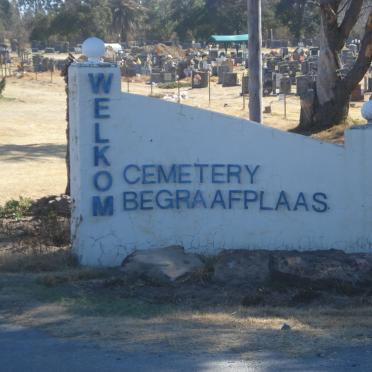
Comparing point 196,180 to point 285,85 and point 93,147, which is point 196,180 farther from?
point 285,85

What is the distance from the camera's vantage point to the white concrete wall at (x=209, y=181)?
9.31 metres

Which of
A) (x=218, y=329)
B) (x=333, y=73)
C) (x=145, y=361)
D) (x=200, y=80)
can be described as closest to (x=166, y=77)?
(x=200, y=80)

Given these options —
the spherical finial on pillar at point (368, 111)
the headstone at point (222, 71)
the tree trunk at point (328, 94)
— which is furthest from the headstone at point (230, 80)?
the spherical finial on pillar at point (368, 111)

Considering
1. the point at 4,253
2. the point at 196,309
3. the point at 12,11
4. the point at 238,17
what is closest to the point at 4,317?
the point at 196,309

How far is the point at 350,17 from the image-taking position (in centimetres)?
2094

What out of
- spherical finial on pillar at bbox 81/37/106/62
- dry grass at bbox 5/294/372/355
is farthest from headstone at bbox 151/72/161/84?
dry grass at bbox 5/294/372/355

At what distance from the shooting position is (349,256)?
8586 millimetres

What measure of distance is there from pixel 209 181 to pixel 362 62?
41.4ft

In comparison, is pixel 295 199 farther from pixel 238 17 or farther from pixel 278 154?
pixel 238 17

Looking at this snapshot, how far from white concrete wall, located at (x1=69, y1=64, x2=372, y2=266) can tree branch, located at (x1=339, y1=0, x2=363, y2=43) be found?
1198cm

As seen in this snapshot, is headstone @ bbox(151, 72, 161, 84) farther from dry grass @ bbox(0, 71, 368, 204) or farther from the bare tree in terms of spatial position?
the bare tree

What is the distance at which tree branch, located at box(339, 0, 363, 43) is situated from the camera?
68.1ft

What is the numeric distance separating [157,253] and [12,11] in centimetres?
10070

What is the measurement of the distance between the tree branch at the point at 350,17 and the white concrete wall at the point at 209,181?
11981 millimetres
